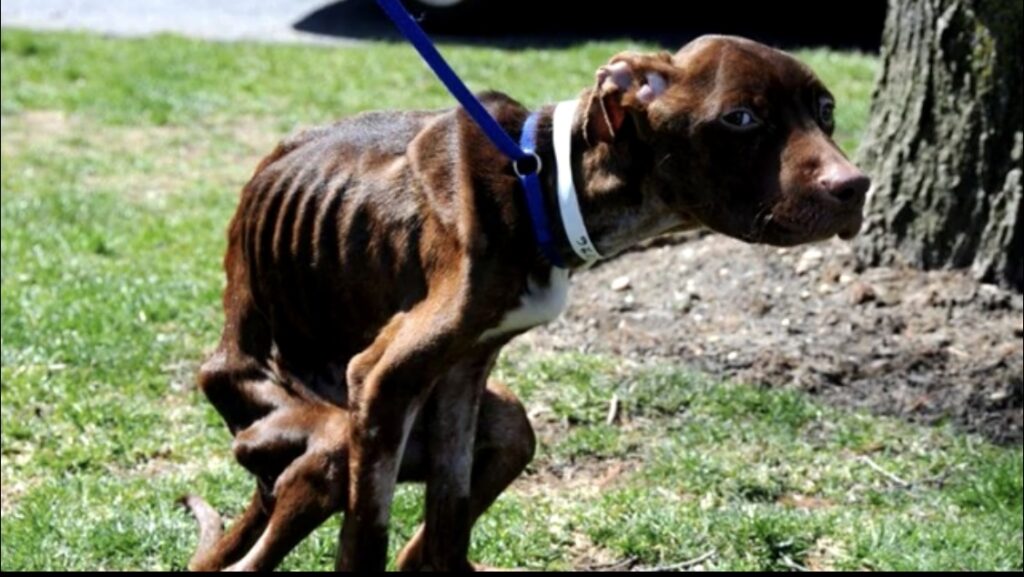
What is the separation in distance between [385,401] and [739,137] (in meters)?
1.03

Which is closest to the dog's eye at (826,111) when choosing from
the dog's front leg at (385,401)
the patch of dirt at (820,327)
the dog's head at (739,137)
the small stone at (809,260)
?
the dog's head at (739,137)

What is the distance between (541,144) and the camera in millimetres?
4344

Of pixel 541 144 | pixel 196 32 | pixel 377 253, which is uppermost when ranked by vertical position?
pixel 541 144

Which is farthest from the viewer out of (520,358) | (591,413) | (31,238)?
(31,238)

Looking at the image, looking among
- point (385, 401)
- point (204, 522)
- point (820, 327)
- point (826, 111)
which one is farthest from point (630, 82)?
point (820, 327)

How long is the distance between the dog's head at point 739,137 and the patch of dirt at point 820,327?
2.93 meters

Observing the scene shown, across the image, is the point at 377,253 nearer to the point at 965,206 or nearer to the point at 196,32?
the point at 965,206

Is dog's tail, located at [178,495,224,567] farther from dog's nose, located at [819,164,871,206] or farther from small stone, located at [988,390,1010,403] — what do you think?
small stone, located at [988,390,1010,403]

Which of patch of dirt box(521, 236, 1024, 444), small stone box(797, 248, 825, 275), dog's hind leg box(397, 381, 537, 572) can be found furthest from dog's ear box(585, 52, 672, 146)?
small stone box(797, 248, 825, 275)

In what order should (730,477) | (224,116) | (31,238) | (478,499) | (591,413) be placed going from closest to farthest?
(478,499)
(730,477)
(591,413)
(31,238)
(224,116)

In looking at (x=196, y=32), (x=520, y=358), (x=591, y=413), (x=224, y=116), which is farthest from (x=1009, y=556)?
(x=196, y=32)

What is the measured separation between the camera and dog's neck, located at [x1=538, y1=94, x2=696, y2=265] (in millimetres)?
4215

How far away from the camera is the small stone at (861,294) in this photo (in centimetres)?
740

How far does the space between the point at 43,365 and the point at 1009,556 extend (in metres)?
3.63
